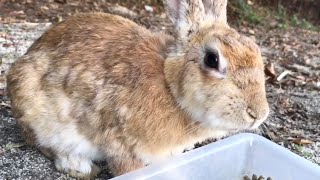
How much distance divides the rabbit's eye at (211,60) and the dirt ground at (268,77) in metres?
0.86

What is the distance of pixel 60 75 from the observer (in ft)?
10.4

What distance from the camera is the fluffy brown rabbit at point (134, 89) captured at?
2.83 metres

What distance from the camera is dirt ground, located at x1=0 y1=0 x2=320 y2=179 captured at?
3342 millimetres

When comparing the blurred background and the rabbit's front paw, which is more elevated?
the rabbit's front paw

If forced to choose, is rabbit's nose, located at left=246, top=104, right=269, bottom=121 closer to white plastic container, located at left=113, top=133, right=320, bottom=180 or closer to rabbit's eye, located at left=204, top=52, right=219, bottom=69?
rabbit's eye, located at left=204, top=52, right=219, bottom=69

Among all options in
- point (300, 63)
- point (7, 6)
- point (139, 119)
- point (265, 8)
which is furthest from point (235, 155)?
point (265, 8)

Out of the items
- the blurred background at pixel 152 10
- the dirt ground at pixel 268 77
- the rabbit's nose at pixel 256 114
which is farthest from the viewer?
the blurred background at pixel 152 10

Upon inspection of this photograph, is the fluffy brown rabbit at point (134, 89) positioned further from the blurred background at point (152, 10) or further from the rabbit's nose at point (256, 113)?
the blurred background at point (152, 10)

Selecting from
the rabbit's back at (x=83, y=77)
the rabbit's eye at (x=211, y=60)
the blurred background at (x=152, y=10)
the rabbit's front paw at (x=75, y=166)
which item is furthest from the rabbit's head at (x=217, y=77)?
the blurred background at (x=152, y=10)

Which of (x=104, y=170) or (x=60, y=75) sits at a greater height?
(x=60, y=75)

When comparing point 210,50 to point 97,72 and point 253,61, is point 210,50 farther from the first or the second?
point 97,72

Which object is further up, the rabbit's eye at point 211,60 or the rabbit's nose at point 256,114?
the rabbit's eye at point 211,60

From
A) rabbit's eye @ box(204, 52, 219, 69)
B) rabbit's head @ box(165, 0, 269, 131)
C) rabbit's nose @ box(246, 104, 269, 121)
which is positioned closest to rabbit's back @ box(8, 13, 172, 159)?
rabbit's head @ box(165, 0, 269, 131)

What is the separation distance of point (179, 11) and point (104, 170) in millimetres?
943
